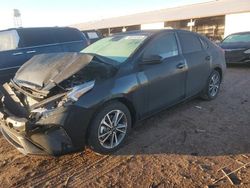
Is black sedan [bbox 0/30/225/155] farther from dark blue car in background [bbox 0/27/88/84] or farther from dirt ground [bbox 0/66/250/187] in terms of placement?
dark blue car in background [bbox 0/27/88/84]

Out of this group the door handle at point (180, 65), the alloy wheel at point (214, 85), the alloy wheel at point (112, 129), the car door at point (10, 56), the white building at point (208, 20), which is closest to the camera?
the alloy wheel at point (112, 129)

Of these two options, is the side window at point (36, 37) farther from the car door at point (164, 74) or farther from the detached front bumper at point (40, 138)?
the detached front bumper at point (40, 138)

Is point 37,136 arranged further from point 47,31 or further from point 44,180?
point 47,31

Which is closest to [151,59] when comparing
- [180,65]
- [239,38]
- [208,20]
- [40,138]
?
[180,65]

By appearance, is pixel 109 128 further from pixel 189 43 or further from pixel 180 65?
pixel 189 43

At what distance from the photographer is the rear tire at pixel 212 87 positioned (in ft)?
20.3

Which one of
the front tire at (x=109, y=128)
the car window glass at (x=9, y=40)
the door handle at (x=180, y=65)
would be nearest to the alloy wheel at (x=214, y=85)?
the door handle at (x=180, y=65)

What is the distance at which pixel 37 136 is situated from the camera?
3.47 m

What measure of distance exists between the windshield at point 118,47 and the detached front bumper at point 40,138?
152 cm

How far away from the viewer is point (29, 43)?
311 inches

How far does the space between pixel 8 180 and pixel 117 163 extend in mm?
1395

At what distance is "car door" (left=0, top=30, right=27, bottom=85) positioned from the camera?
746 centimetres

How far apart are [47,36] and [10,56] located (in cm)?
128

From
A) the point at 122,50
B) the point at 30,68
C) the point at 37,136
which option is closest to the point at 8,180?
the point at 37,136
